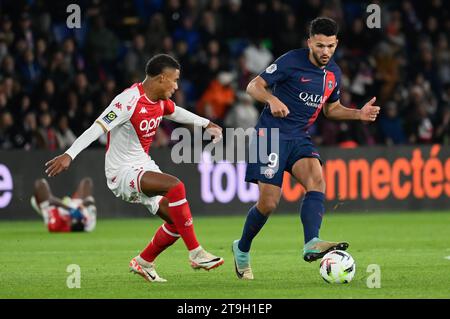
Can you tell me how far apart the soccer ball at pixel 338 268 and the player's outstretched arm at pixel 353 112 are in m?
1.36

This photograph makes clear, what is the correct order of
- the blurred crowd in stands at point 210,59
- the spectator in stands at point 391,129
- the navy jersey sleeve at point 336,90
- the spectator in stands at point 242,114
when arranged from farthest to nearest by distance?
the spectator in stands at point 391,129, the spectator in stands at point 242,114, the blurred crowd in stands at point 210,59, the navy jersey sleeve at point 336,90

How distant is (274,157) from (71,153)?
1683 millimetres

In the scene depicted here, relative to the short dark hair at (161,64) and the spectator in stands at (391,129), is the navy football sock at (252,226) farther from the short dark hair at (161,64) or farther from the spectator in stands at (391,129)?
the spectator in stands at (391,129)

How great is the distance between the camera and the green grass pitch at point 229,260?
323 inches

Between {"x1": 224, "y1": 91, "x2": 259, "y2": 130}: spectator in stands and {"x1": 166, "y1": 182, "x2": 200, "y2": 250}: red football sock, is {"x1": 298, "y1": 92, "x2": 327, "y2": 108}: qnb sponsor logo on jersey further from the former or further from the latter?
{"x1": 224, "y1": 91, "x2": 259, "y2": 130}: spectator in stands

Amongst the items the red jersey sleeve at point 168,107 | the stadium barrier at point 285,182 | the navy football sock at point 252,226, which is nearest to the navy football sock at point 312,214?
the navy football sock at point 252,226

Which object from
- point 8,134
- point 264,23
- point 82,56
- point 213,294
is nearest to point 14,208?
point 8,134

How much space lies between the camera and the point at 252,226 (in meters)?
9.29

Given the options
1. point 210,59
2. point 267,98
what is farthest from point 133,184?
point 210,59

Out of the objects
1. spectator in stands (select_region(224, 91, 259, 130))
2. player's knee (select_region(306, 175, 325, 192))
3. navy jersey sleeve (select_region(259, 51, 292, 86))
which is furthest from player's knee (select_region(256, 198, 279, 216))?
spectator in stands (select_region(224, 91, 259, 130))

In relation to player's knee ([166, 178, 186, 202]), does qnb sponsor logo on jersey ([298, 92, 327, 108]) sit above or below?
above

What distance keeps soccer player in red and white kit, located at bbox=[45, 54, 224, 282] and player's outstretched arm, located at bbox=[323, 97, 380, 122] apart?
107 cm

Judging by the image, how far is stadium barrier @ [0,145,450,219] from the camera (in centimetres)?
1697
